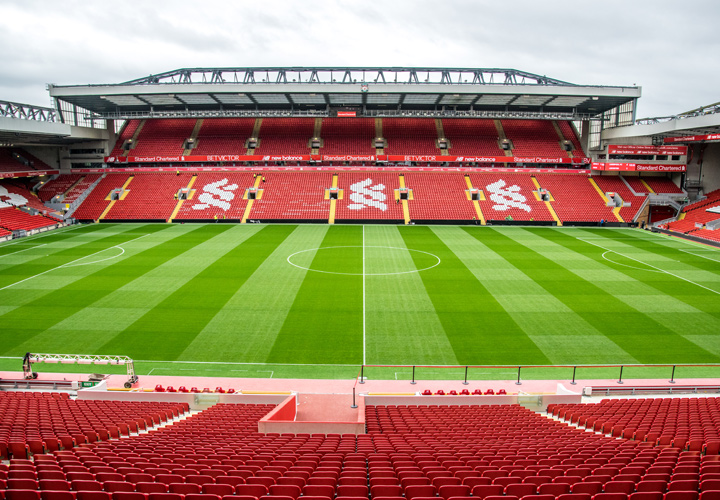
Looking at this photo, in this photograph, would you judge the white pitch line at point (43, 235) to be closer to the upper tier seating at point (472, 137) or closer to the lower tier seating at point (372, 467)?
the lower tier seating at point (372, 467)

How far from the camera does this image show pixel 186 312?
78.7 feet

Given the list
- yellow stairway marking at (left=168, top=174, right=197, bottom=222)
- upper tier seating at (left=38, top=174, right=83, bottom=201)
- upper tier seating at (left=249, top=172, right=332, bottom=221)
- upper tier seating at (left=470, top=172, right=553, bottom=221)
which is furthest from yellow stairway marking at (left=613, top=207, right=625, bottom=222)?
upper tier seating at (left=38, top=174, right=83, bottom=201)

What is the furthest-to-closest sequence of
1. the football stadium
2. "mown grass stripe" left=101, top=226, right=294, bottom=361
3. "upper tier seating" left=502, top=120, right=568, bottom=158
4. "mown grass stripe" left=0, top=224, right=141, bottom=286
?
"upper tier seating" left=502, top=120, right=568, bottom=158 → "mown grass stripe" left=0, top=224, right=141, bottom=286 → "mown grass stripe" left=101, top=226, right=294, bottom=361 → the football stadium

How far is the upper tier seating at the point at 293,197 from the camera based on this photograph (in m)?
52.4

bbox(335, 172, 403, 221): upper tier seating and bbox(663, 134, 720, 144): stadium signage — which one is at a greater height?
bbox(663, 134, 720, 144): stadium signage

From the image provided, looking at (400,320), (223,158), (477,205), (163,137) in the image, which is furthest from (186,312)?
(163,137)

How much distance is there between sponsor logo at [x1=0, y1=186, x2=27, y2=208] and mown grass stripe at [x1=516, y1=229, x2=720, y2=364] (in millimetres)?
51054

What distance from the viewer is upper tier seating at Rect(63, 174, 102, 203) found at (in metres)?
54.7

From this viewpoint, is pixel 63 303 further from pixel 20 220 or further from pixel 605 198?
pixel 605 198

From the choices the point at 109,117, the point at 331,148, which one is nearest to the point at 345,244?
the point at 331,148

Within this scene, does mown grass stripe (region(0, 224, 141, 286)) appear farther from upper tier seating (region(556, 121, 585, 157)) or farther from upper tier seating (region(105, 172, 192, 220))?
upper tier seating (region(556, 121, 585, 157))

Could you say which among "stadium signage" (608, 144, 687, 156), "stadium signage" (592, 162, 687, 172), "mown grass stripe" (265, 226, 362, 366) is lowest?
"mown grass stripe" (265, 226, 362, 366)

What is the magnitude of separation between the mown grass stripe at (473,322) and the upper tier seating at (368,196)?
65.0 ft

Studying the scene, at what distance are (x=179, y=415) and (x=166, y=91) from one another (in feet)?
157
